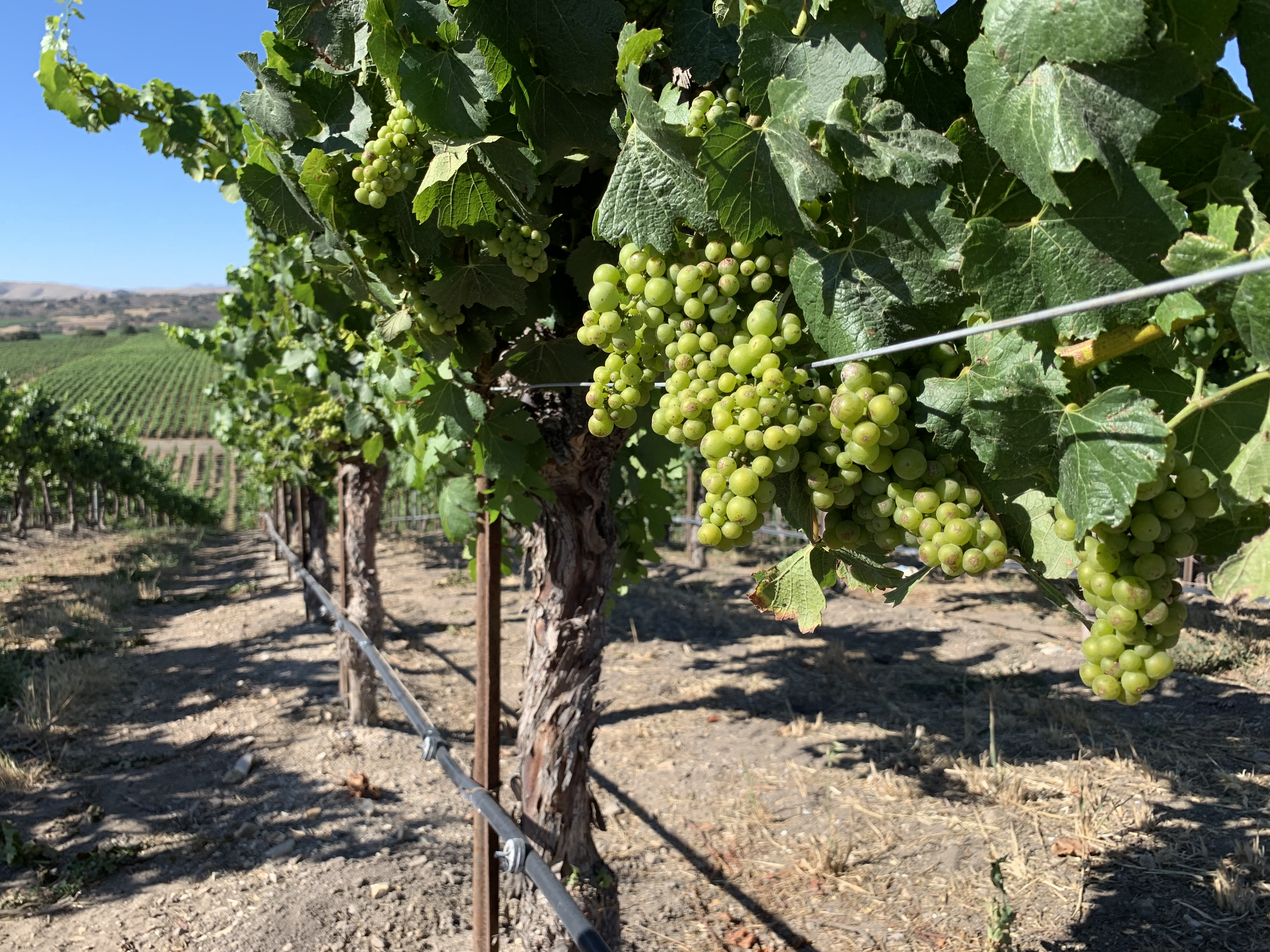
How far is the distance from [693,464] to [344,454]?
9342 millimetres

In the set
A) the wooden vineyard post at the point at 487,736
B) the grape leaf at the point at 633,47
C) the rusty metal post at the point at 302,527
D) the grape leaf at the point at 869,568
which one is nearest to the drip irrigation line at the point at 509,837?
the wooden vineyard post at the point at 487,736

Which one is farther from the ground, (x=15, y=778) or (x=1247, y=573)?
(x=1247, y=573)

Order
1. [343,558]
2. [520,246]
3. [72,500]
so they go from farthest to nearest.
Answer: [72,500], [343,558], [520,246]

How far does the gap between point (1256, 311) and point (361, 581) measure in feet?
23.1

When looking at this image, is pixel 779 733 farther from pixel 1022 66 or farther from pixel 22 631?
pixel 22 631

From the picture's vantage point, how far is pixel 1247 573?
85 centimetres

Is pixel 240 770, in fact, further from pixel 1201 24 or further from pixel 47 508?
pixel 47 508

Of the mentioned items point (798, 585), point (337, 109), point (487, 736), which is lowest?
point (487, 736)

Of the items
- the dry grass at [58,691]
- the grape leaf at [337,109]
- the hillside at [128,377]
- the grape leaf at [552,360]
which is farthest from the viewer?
the hillside at [128,377]

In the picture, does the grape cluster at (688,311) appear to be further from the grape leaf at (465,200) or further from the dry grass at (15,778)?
the dry grass at (15,778)

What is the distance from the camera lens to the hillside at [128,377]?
64.4m

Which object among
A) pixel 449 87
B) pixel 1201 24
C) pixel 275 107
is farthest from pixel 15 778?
pixel 1201 24

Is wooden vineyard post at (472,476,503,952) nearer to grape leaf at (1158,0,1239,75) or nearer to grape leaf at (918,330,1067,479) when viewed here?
grape leaf at (918,330,1067,479)

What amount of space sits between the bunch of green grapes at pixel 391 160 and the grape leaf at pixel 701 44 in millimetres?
548
